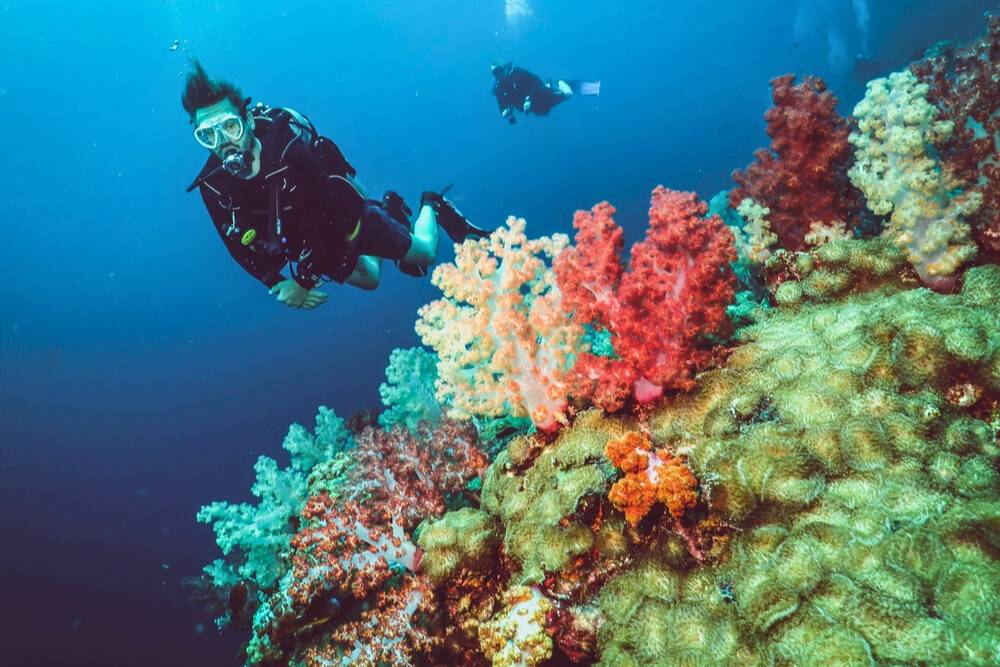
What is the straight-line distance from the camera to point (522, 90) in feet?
62.0

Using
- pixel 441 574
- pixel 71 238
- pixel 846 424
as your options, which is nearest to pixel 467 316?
pixel 441 574

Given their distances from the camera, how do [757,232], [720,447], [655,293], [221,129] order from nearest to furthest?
[720,447], [655,293], [757,232], [221,129]

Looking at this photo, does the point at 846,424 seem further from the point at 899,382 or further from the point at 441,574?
the point at 441,574

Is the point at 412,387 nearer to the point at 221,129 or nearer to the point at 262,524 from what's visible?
the point at 262,524

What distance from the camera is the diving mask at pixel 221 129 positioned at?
5.54 metres

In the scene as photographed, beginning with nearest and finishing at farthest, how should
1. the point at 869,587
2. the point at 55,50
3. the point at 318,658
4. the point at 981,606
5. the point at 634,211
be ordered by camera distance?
the point at 981,606
the point at 869,587
the point at 318,658
the point at 634,211
the point at 55,50

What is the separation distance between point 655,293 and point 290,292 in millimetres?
4494

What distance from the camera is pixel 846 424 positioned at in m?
2.48

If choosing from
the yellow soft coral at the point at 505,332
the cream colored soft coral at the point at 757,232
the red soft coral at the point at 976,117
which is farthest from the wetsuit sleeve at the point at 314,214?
Result: the red soft coral at the point at 976,117

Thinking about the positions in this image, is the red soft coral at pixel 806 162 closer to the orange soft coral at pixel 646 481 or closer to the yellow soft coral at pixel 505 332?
the yellow soft coral at pixel 505 332

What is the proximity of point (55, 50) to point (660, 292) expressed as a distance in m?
78.3

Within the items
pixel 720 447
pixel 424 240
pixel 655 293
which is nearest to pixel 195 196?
pixel 424 240

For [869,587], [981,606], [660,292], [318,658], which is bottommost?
[981,606]

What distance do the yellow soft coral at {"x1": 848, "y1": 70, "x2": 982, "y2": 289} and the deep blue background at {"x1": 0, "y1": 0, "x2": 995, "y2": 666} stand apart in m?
27.5
